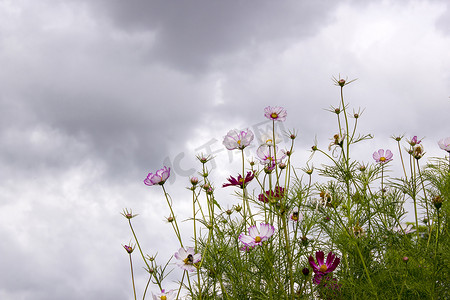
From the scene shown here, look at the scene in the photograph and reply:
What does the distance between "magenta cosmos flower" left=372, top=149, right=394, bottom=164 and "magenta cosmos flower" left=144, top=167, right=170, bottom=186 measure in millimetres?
1194

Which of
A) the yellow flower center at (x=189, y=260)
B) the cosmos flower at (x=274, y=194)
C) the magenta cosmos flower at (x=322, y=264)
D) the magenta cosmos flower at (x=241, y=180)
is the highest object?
the magenta cosmos flower at (x=241, y=180)

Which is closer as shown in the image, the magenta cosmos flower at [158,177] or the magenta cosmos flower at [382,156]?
the magenta cosmos flower at [158,177]

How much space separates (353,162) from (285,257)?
1.71 ft

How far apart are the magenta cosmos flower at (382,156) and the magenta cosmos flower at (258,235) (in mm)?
976

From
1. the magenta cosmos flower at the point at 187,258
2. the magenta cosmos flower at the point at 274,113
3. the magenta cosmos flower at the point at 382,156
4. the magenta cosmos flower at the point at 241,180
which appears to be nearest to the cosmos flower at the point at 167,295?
the magenta cosmos flower at the point at 187,258

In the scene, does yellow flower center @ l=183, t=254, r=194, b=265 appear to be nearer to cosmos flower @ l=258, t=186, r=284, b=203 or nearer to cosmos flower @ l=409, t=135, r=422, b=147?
cosmos flower @ l=258, t=186, r=284, b=203

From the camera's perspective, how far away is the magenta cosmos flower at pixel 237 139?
1996mm

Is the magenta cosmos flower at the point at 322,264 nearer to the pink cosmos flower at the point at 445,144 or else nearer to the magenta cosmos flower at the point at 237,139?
the magenta cosmos flower at the point at 237,139

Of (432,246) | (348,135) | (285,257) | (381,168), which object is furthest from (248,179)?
(432,246)

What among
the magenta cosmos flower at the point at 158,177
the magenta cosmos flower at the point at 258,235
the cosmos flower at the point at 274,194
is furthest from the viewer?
the magenta cosmos flower at the point at 158,177

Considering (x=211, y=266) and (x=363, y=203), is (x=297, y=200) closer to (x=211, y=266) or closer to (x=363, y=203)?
(x=363, y=203)

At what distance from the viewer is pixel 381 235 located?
82.7 inches

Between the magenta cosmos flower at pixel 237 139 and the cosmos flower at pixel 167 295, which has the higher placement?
the magenta cosmos flower at pixel 237 139

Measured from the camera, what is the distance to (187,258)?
184cm
